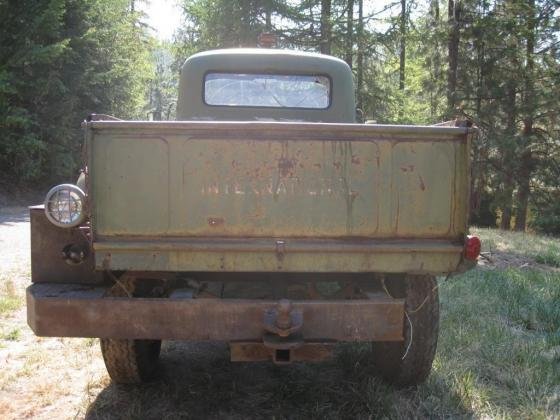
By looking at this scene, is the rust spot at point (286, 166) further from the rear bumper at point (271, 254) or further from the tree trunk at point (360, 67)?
the tree trunk at point (360, 67)

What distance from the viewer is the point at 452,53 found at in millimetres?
16594

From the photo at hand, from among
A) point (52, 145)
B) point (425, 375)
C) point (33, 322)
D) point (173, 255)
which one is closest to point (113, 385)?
point (33, 322)

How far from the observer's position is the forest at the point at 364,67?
47.9 ft

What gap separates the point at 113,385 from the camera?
371cm

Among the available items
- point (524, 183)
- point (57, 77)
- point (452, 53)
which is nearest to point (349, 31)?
point (452, 53)

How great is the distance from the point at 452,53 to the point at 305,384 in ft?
48.9

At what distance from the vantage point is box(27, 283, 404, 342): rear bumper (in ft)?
9.41

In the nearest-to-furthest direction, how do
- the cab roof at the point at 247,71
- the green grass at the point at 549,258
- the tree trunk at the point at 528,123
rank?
Answer: the cab roof at the point at 247,71
the green grass at the point at 549,258
the tree trunk at the point at 528,123

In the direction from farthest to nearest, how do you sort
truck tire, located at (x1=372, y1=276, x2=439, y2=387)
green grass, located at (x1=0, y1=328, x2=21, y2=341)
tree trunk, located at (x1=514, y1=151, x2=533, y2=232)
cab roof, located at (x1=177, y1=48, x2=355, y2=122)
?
tree trunk, located at (x1=514, y1=151, x2=533, y2=232)
cab roof, located at (x1=177, y1=48, x2=355, y2=122)
green grass, located at (x1=0, y1=328, x2=21, y2=341)
truck tire, located at (x1=372, y1=276, x2=439, y2=387)

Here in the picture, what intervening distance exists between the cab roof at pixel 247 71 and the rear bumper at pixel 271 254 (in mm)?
2195

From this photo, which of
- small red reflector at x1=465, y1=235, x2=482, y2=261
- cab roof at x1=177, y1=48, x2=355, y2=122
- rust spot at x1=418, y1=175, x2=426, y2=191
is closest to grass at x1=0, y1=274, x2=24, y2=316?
cab roof at x1=177, y1=48, x2=355, y2=122

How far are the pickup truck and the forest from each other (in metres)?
12.0

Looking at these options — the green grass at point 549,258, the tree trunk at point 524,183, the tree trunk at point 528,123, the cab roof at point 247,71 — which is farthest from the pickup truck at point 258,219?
the tree trunk at point 524,183

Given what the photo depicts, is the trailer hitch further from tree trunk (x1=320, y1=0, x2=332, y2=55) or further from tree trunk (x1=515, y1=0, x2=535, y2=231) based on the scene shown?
tree trunk (x1=515, y1=0, x2=535, y2=231)
